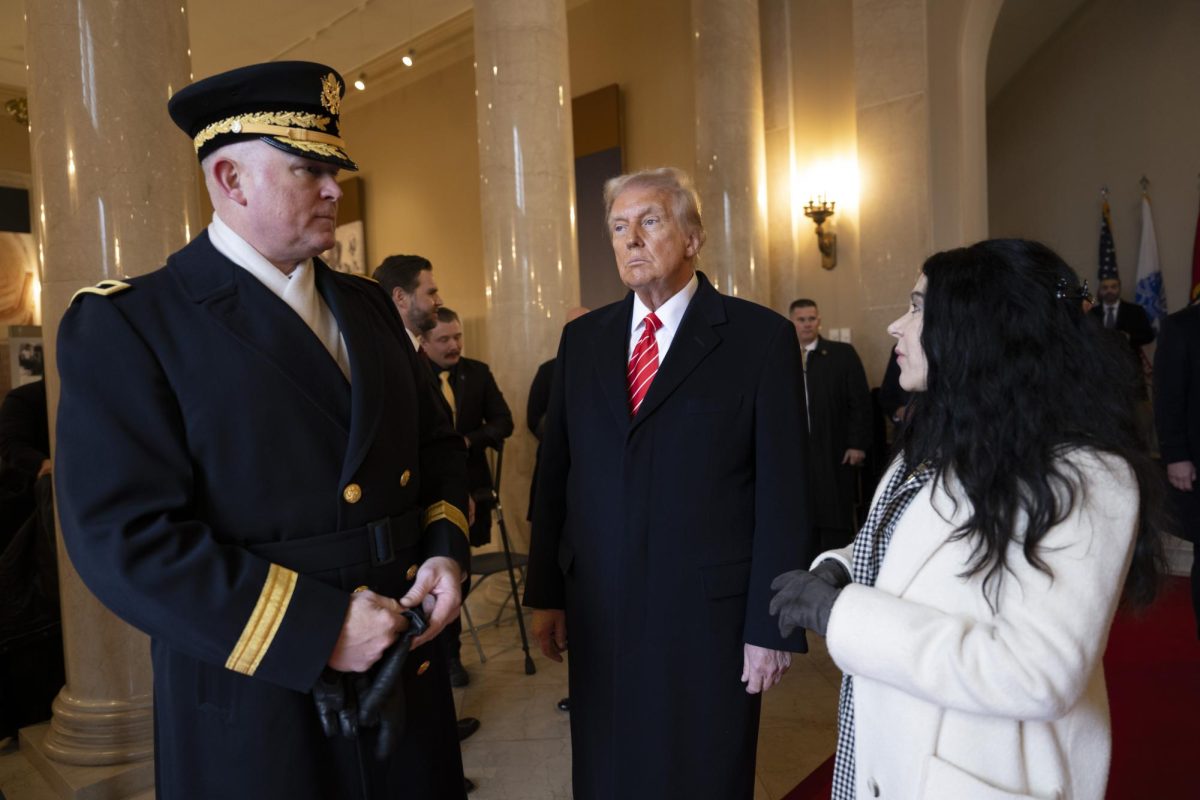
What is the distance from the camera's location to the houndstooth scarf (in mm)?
1376

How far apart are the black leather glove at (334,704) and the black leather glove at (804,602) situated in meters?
0.70

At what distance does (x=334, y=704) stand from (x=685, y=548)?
860mm

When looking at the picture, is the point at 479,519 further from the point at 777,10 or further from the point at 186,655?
the point at 777,10

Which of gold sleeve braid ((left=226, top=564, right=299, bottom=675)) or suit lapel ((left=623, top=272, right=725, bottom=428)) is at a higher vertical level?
suit lapel ((left=623, top=272, right=725, bottom=428))

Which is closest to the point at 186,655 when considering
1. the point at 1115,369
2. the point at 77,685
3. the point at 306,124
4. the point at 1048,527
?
the point at 306,124

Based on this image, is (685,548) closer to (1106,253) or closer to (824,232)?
(824,232)

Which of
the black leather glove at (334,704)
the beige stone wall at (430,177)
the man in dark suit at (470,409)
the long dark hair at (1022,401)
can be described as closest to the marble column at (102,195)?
the man in dark suit at (470,409)

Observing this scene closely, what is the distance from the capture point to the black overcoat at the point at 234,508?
118 cm

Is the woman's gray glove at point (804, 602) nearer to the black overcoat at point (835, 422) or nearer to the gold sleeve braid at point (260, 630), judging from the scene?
the gold sleeve braid at point (260, 630)

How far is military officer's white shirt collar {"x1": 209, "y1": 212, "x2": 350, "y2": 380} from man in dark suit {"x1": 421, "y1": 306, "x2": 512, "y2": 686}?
7.93 ft

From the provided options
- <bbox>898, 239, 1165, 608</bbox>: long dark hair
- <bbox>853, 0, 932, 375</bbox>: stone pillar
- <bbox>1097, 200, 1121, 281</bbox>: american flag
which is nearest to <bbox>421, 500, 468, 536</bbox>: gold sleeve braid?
<bbox>898, 239, 1165, 608</bbox>: long dark hair

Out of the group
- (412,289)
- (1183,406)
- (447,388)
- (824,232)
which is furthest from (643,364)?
(824,232)

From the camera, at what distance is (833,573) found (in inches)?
57.6

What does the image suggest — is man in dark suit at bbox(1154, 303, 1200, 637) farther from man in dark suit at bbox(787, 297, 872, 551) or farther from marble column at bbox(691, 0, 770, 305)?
marble column at bbox(691, 0, 770, 305)
